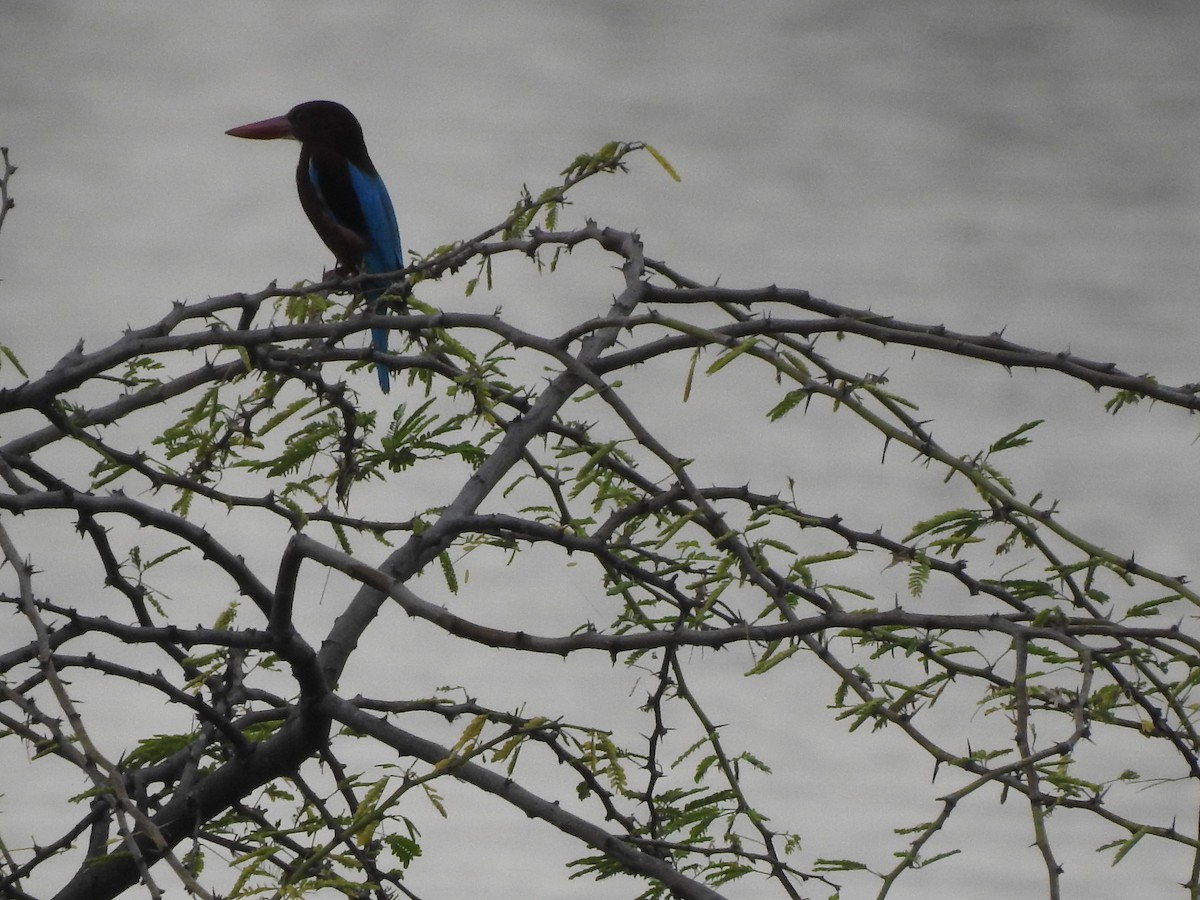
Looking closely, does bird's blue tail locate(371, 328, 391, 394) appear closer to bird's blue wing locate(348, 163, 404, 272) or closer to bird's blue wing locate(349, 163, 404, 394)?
bird's blue wing locate(349, 163, 404, 394)

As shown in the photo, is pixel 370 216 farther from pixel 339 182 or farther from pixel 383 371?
pixel 383 371

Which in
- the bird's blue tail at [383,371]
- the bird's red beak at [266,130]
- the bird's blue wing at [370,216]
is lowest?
the bird's blue tail at [383,371]

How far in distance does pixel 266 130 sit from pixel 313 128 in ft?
0.54

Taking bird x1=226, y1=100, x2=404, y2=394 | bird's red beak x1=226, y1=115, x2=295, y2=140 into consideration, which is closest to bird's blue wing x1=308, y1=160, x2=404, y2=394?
bird x1=226, y1=100, x2=404, y2=394

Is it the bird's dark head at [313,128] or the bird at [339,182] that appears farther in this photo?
the bird's dark head at [313,128]

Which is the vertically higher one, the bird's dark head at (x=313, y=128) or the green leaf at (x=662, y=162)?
the bird's dark head at (x=313, y=128)

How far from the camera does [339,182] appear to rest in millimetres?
4727

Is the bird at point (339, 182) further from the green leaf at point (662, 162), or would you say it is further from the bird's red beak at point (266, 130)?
the green leaf at point (662, 162)

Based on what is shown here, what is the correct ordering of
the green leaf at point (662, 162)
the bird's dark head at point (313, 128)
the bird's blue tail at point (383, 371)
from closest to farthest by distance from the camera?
the green leaf at point (662, 162) → the bird's blue tail at point (383, 371) → the bird's dark head at point (313, 128)

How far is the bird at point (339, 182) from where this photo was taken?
462cm

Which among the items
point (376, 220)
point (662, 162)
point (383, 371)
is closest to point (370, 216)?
point (376, 220)

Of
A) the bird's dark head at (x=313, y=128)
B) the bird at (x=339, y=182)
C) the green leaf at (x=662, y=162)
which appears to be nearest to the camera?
the green leaf at (x=662, y=162)

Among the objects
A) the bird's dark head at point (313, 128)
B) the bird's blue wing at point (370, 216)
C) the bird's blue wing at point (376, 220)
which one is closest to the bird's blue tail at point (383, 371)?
the bird's blue wing at point (370, 216)

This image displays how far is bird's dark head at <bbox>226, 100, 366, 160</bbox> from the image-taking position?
4750 mm
